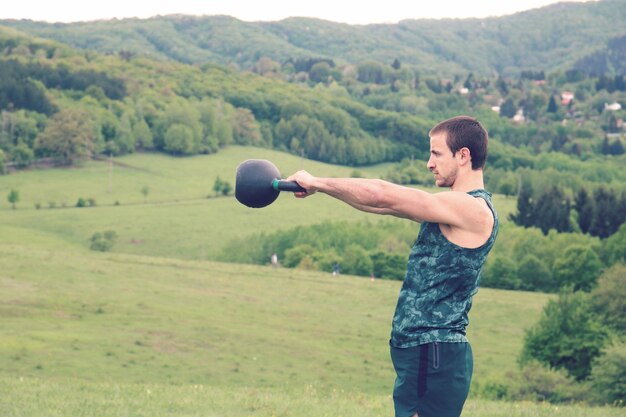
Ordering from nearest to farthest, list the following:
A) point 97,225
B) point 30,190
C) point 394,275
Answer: point 394,275, point 97,225, point 30,190

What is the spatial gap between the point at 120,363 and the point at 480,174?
35825 millimetres

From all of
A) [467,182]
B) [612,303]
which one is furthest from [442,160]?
[612,303]

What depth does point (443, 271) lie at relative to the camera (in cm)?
645

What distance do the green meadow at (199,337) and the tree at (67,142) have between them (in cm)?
4236

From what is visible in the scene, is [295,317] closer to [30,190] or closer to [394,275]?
[394,275]

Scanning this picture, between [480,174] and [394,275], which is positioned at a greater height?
[480,174]

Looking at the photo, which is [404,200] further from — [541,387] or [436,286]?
[541,387]

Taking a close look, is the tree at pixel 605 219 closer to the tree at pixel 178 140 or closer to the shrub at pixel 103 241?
the shrub at pixel 103 241

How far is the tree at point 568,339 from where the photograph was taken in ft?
165

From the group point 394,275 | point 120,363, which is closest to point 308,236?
point 394,275

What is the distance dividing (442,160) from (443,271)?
0.78 m

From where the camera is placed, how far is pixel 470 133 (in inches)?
252

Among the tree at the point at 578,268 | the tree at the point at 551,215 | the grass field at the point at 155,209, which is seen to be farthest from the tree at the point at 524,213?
the tree at the point at 578,268

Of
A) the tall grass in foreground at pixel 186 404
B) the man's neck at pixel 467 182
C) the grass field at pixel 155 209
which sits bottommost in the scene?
the grass field at pixel 155 209
